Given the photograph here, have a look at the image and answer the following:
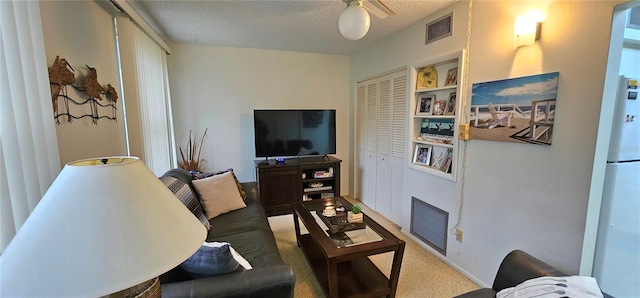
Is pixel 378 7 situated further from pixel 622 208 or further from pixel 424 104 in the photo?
pixel 622 208

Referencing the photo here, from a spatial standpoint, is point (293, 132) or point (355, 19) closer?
point (355, 19)

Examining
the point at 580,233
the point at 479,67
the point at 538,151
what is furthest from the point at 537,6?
the point at 580,233

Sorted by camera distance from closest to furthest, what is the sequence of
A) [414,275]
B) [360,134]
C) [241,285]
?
[241,285] → [414,275] → [360,134]

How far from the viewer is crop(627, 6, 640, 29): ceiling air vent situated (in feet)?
5.12

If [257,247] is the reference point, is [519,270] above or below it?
above

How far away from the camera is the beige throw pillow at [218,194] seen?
249cm

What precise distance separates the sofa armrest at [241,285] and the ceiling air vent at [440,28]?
2.42 metres

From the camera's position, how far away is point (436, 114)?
2.65 meters

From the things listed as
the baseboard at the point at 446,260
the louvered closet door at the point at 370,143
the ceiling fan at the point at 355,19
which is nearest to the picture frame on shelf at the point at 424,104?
the louvered closet door at the point at 370,143

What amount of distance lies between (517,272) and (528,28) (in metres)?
1.53

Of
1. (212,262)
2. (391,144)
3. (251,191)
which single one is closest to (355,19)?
(212,262)

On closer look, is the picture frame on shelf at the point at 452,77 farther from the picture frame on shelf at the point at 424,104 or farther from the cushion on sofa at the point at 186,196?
the cushion on sofa at the point at 186,196

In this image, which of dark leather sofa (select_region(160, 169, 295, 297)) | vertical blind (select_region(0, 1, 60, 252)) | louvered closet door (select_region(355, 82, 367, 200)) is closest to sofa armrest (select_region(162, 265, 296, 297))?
dark leather sofa (select_region(160, 169, 295, 297))

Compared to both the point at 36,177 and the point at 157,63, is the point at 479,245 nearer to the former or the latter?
the point at 36,177
